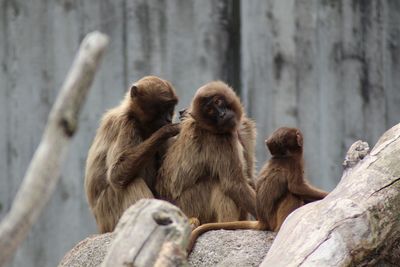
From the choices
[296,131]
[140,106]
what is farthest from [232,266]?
[140,106]

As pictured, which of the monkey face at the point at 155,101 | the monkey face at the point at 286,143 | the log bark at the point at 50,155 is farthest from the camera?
the monkey face at the point at 155,101

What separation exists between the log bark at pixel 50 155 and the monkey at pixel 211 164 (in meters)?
4.11

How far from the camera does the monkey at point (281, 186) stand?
20.1 ft

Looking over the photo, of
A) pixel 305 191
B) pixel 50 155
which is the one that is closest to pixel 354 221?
pixel 305 191

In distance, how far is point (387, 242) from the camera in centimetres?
502

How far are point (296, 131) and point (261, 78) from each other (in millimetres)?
3647

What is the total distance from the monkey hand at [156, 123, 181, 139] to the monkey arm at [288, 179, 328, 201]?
1.06 metres

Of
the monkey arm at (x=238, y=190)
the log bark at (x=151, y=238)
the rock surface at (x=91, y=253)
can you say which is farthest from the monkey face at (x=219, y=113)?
the log bark at (x=151, y=238)

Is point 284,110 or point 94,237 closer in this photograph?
point 94,237

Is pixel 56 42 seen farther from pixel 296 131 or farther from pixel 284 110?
pixel 296 131

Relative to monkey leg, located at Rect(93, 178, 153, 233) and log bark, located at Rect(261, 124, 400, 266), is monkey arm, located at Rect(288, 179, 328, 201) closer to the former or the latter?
log bark, located at Rect(261, 124, 400, 266)

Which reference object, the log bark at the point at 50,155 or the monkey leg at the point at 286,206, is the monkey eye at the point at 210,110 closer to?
the monkey leg at the point at 286,206

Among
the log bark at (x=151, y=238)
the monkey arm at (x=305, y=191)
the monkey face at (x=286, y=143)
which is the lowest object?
the monkey arm at (x=305, y=191)

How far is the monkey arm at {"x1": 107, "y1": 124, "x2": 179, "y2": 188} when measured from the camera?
6.83 metres
